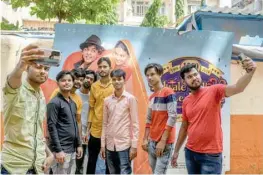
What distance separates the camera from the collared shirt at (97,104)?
4426 mm

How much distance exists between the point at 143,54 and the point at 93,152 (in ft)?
4.99

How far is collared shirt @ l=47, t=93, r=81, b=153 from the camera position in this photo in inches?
147

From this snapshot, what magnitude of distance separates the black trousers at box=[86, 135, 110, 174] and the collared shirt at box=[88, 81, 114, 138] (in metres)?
0.08

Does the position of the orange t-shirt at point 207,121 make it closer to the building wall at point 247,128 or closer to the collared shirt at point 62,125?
the collared shirt at point 62,125

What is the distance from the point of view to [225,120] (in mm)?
5094

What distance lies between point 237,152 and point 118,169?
2148 mm

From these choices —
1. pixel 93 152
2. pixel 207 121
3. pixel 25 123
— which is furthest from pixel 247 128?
pixel 25 123

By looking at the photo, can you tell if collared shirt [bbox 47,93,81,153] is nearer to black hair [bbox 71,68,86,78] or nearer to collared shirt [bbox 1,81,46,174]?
black hair [bbox 71,68,86,78]

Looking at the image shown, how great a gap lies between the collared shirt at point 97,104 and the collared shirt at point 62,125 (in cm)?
43

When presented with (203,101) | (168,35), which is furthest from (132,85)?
(203,101)

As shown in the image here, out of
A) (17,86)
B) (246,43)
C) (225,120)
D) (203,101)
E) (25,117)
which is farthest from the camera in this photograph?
(246,43)

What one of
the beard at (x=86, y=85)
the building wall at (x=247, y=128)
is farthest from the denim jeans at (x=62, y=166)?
the building wall at (x=247, y=128)

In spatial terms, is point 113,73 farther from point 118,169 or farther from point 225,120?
point 225,120

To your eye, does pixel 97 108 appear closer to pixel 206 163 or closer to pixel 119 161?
pixel 119 161
